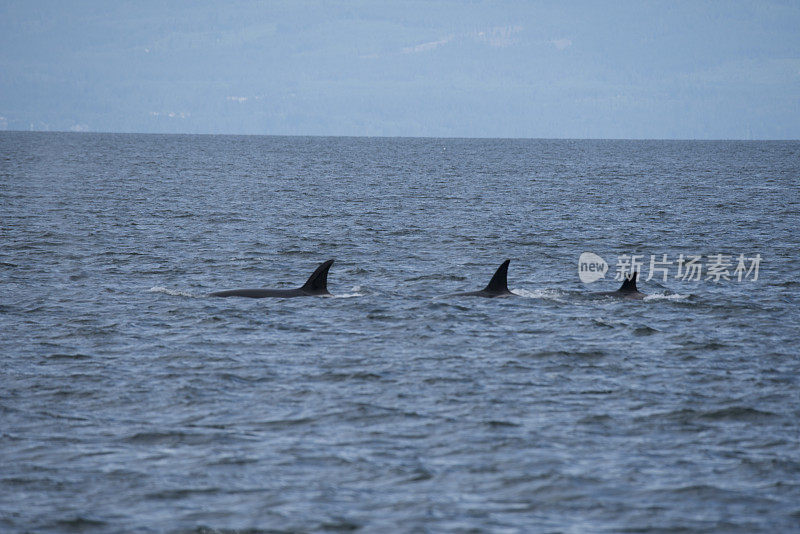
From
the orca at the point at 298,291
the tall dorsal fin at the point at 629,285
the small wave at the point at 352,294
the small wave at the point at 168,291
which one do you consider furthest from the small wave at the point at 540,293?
the small wave at the point at 168,291

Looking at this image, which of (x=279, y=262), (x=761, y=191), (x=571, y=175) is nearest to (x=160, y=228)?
(x=279, y=262)

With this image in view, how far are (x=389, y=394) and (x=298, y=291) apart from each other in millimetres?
9235

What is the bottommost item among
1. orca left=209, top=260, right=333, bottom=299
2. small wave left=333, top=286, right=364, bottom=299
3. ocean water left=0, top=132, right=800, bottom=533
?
A: ocean water left=0, top=132, right=800, bottom=533

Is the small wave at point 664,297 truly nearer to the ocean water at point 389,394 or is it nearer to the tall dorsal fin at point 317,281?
the ocean water at point 389,394

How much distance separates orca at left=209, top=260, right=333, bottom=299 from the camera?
2389 cm

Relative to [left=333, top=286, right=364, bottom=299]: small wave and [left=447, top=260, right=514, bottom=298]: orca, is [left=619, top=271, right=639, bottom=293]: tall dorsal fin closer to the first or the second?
[left=447, top=260, right=514, bottom=298]: orca

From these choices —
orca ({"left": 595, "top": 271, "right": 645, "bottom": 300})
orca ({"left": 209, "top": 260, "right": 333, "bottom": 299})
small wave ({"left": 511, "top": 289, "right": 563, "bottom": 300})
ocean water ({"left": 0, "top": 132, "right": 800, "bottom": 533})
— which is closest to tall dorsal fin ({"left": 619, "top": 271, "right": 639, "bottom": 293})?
orca ({"left": 595, "top": 271, "right": 645, "bottom": 300})

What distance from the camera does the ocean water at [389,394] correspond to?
10977 millimetres

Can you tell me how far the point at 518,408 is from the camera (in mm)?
14656

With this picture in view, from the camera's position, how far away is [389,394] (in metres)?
15.4

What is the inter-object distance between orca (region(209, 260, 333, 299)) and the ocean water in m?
0.49

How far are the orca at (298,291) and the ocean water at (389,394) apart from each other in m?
Answer: 0.49

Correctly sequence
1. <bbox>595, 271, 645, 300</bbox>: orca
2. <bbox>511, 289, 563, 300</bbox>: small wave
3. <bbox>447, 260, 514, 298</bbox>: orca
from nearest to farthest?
<bbox>595, 271, 645, 300</bbox>: orca < <bbox>447, 260, 514, 298</bbox>: orca < <bbox>511, 289, 563, 300</bbox>: small wave

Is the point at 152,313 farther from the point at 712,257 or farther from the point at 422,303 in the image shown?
the point at 712,257
